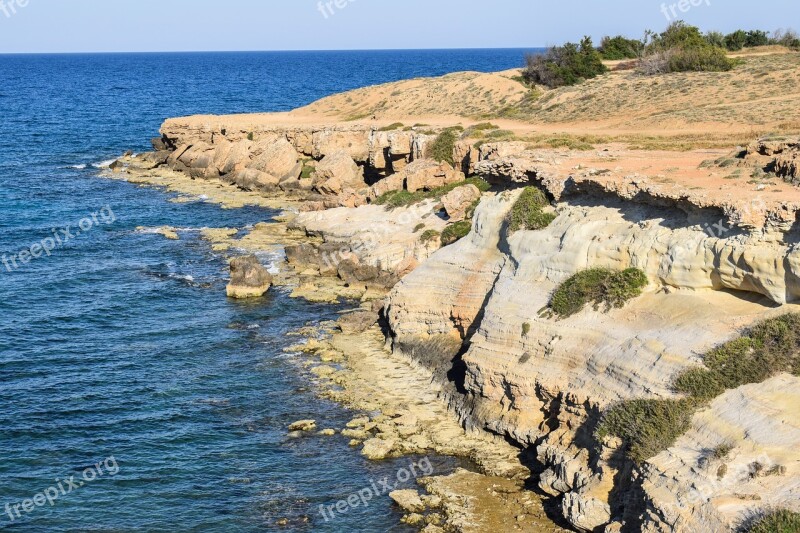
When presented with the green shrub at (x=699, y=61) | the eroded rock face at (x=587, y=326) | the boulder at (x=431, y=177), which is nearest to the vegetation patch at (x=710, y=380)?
the eroded rock face at (x=587, y=326)

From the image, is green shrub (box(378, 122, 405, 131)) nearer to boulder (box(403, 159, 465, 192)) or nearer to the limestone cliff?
boulder (box(403, 159, 465, 192))

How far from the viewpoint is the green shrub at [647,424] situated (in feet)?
67.6

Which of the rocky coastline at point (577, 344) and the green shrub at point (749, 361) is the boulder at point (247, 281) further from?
the green shrub at point (749, 361)

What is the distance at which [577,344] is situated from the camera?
25172mm

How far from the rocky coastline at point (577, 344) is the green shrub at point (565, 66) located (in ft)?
130

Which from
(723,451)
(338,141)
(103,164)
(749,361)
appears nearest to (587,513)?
(723,451)

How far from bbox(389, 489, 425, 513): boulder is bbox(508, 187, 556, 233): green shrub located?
36.6 ft

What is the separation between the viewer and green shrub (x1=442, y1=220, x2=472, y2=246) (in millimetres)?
39500

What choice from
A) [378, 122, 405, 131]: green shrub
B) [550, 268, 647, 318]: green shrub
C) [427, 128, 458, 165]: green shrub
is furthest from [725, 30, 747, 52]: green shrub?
[550, 268, 647, 318]: green shrub

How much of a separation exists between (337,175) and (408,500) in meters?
38.6

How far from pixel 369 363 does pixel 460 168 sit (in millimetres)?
20548

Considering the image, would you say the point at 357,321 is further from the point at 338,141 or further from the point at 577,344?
the point at 338,141

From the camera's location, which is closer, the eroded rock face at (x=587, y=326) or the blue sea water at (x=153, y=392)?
the eroded rock face at (x=587, y=326)

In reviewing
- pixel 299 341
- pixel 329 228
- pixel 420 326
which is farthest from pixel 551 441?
pixel 329 228
